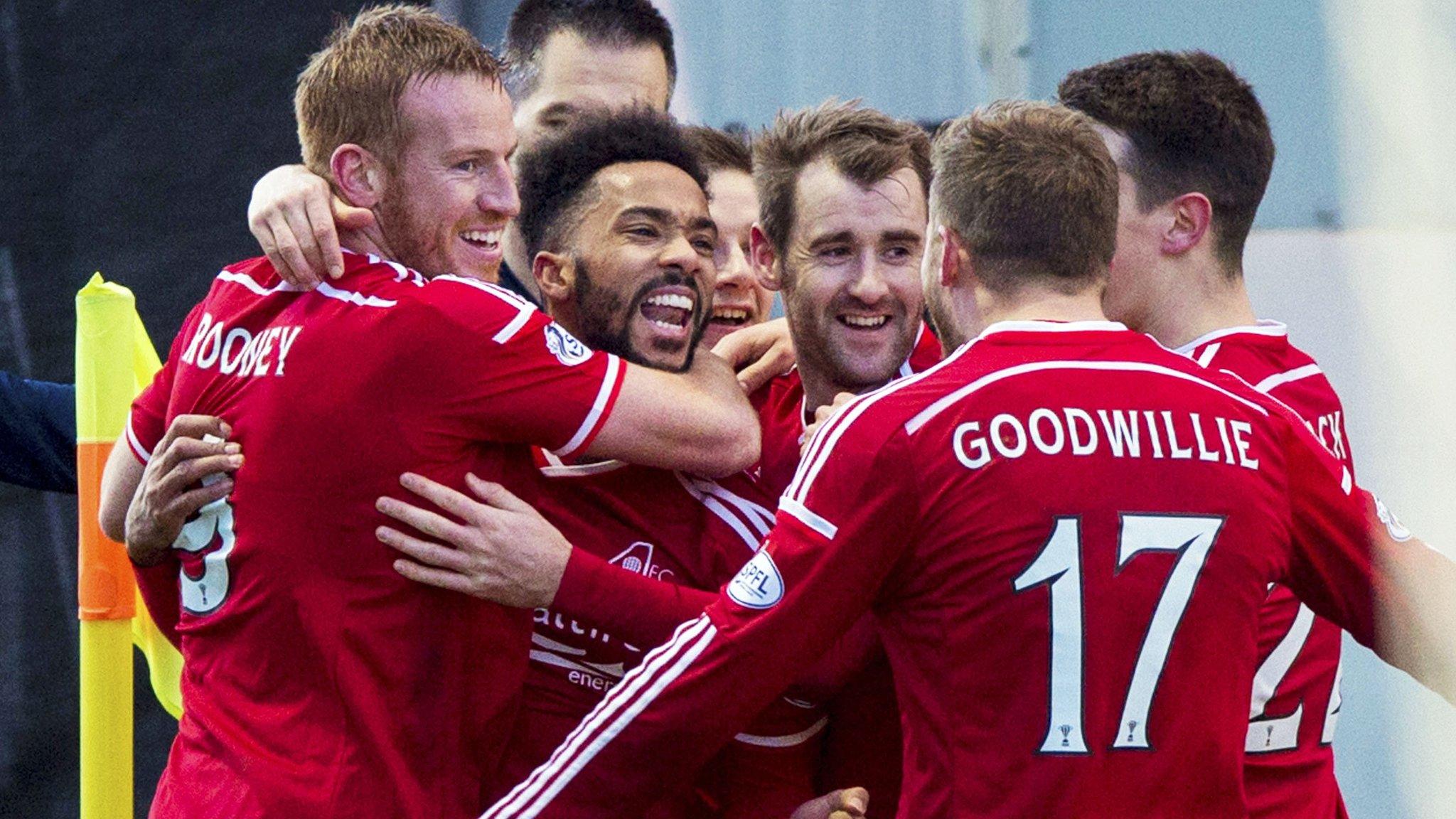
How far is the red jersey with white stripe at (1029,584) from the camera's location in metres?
1.93

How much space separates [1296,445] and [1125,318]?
29.8 inches

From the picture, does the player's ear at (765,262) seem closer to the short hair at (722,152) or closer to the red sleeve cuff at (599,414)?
the short hair at (722,152)

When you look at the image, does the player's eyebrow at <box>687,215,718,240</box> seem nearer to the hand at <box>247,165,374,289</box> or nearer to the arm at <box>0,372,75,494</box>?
the hand at <box>247,165,374,289</box>

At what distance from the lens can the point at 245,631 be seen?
2.32m

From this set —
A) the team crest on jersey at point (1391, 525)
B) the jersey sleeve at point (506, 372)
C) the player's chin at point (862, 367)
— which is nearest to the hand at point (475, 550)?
the jersey sleeve at point (506, 372)

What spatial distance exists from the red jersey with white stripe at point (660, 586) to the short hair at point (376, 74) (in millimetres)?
603

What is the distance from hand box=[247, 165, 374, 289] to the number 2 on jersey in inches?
43.1

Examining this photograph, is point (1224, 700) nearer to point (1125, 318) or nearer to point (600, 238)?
point (1125, 318)

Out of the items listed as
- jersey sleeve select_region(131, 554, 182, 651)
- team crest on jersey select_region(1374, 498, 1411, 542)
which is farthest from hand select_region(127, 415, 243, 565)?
team crest on jersey select_region(1374, 498, 1411, 542)

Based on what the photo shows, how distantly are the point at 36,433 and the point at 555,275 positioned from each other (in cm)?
140

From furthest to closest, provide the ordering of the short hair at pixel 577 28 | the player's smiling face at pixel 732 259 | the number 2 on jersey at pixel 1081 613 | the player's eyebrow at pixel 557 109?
1. the short hair at pixel 577 28
2. the player's eyebrow at pixel 557 109
3. the player's smiling face at pixel 732 259
4. the number 2 on jersey at pixel 1081 613

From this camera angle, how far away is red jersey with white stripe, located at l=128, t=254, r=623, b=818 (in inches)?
88.6

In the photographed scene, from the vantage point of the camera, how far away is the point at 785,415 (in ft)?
9.51

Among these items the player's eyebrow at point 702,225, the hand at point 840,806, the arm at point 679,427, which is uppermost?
the player's eyebrow at point 702,225
